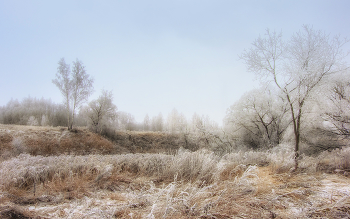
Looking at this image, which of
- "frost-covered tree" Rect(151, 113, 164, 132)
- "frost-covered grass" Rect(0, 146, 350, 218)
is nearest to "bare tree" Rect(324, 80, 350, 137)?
"frost-covered grass" Rect(0, 146, 350, 218)

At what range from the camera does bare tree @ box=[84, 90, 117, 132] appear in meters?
26.8

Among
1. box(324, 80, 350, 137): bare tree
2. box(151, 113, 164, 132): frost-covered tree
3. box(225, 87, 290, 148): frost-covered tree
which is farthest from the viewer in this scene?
box(151, 113, 164, 132): frost-covered tree

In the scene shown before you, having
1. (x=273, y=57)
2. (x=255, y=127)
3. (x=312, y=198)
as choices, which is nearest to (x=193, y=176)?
(x=312, y=198)

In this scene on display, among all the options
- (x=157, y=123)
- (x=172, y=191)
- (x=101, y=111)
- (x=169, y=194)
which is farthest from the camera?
(x=157, y=123)

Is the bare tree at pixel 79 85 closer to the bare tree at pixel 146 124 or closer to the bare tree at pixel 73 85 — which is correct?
the bare tree at pixel 73 85

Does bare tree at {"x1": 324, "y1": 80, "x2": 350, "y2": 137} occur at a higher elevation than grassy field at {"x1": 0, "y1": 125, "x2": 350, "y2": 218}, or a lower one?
higher

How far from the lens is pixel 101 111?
2767cm

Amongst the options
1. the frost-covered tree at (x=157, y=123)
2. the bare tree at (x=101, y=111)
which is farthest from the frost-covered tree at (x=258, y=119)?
the frost-covered tree at (x=157, y=123)

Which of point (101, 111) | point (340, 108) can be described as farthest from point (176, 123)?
point (340, 108)

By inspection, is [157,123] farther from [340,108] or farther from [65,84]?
[340,108]

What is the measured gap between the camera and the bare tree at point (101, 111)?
26.8m

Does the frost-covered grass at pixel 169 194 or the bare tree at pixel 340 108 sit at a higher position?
the bare tree at pixel 340 108

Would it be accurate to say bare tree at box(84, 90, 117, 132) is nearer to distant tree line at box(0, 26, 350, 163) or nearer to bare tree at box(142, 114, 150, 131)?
distant tree line at box(0, 26, 350, 163)

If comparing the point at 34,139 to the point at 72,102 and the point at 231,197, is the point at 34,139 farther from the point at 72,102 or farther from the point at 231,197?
the point at 231,197
